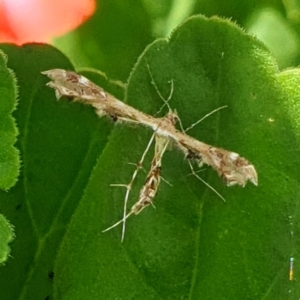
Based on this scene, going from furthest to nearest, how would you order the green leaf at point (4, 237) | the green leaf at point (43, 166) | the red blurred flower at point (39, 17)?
the red blurred flower at point (39, 17) < the green leaf at point (43, 166) < the green leaf at point (4, 237)

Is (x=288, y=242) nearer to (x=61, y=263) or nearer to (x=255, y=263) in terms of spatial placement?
(x=255, y=263)

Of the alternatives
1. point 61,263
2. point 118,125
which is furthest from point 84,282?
point 118,125

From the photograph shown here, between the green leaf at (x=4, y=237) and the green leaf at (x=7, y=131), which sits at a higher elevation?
the green leaf at (x=7, y=131)

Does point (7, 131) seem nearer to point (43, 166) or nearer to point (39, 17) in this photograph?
point (43, 166)

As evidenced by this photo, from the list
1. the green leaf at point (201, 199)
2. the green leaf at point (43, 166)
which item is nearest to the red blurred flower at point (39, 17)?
the green leaf at point (43, 166)

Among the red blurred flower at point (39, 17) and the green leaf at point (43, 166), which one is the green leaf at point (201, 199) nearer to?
the green leaf at point (43, 166)

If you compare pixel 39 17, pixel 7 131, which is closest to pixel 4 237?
pixel 7 131
